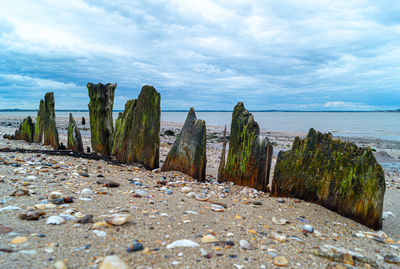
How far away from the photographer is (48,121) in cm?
891

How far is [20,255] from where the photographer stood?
6.51ft

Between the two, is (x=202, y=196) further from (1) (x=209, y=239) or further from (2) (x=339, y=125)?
(2) (x=339, y=125)

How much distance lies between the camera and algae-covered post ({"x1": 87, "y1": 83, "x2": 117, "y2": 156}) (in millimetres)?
7098

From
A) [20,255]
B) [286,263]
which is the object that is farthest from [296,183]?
[20,255]

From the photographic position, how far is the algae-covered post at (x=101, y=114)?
710cm

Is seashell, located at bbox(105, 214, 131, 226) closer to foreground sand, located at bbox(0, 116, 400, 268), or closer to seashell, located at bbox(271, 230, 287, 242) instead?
foreground sand, located at bbox(0, 116, 400, 268)

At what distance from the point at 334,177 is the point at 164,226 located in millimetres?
2665

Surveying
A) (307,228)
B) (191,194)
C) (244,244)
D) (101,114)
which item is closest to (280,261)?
(244,244)

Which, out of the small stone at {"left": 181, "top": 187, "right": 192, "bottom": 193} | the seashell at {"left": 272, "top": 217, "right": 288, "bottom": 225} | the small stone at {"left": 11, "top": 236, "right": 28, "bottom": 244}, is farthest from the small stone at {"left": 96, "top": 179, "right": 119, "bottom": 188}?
the seashell at {"left": 272, "top": 217, "right": 288, "bottom": 225}

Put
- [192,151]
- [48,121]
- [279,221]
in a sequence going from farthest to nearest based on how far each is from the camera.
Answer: [48,121] < [192,151] < [279,221]

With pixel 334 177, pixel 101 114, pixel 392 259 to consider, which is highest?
pixel 101 114

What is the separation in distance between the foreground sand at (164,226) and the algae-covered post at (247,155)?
0.29 meters

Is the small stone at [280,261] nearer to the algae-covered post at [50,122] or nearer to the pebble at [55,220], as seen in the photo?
the pebble at [55,220]

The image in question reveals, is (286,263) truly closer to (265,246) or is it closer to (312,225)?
(265,246)
